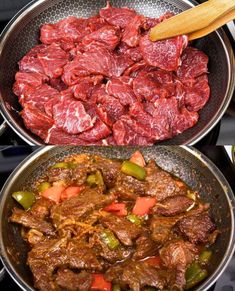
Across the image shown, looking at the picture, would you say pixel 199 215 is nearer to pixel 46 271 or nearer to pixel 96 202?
pixel 96 202

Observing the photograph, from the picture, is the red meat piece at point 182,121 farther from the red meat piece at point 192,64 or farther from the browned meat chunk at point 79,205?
the browned meat chunk at point 79,205

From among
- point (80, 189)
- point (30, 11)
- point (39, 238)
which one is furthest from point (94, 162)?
point (30, 11)

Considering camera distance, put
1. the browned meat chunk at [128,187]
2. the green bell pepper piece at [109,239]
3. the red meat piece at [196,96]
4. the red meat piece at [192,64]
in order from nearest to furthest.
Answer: the green bell pepper piece at [109,239] < the browned meat chunk at [128,187] < the red meat piece at [196,96] < the red meat piece at [192,64]

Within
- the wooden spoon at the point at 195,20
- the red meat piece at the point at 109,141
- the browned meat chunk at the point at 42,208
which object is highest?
the wooden spoon at the point at 195,20

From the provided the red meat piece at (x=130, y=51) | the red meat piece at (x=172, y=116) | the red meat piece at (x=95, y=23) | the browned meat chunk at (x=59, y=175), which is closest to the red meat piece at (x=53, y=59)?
the red meat piece at (x=95, y=23)

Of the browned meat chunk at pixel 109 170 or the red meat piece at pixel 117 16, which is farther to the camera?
the red meat piece at pixel 117 16
